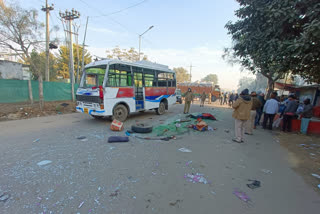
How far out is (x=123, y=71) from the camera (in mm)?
6957

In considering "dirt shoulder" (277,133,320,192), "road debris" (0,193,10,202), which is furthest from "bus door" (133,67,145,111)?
"dirt shoulder" (277,133,320,192)

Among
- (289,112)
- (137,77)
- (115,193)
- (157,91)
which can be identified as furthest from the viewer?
(157,91)

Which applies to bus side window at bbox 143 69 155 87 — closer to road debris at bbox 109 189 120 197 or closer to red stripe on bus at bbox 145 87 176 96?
red stripe on bus at bbox 145 87 176 96

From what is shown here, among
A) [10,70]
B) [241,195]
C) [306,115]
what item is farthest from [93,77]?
[10,70]

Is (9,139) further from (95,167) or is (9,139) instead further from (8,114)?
(8,114)

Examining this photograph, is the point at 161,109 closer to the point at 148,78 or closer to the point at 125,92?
the point at 148,78

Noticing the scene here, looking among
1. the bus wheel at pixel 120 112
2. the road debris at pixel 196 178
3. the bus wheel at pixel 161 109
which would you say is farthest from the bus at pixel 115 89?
the road debris at pixel 196 178

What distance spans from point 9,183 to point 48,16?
13.4 m

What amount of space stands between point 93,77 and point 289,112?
340 inches

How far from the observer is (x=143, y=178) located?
274 cm

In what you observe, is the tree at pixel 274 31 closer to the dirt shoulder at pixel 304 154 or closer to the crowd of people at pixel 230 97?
the dirt shoulder at pixel 304 154

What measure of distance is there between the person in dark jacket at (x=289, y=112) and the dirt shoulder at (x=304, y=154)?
0.47 metres

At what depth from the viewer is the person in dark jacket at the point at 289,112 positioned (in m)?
6.28

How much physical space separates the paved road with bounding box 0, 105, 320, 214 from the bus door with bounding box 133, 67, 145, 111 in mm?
3468
